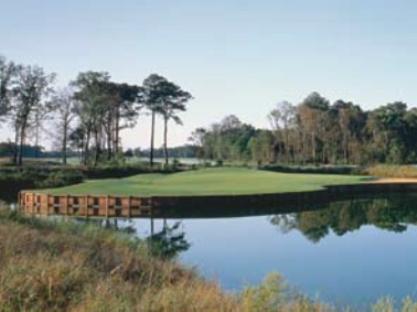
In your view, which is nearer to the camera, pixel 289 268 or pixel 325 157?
pixel 289 268

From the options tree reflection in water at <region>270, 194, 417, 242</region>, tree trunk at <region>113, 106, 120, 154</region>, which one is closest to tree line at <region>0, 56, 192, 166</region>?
A: tree trunk at <region>113, 106, 120, 154</region>

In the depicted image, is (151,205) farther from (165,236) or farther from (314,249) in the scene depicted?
(314,249)

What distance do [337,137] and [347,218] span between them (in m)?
48.8

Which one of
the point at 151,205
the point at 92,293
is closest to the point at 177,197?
the point at 151,205

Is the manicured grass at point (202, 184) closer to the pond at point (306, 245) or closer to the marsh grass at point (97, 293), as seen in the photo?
the pond at point (306, 245)

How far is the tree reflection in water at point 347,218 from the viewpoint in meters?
24.1

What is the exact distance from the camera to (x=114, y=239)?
12.1 metres

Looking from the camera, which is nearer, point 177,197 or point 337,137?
point 177,197

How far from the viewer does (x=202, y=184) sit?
127 ft

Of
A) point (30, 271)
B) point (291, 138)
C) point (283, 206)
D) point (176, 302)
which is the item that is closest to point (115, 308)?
point (176, 302)

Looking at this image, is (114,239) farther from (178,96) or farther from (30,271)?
(178,96)

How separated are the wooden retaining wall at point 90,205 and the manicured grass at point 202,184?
5.47ft

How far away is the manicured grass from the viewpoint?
3198 centimetres

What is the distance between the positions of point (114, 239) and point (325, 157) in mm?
67355
